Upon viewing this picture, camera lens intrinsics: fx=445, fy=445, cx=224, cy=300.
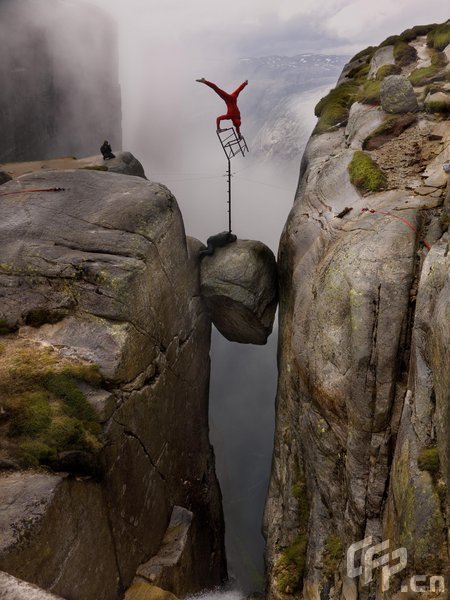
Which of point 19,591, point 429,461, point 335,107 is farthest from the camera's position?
point 335,107

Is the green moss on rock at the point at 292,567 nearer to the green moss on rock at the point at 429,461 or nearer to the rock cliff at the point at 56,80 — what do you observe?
the green moss on rock at the point at 429,461

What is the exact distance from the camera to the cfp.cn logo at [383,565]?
31.5 ft

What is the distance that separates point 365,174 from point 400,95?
22.5ft

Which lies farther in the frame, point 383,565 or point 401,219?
point 401,219

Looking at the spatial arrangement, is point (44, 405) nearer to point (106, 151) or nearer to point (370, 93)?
point (106, 151)

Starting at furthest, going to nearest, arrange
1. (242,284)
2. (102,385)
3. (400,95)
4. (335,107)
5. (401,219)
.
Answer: (335,107) → (400,95) → (242,284) → (401,219) → (102,385)

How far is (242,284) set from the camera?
2181 centimetres

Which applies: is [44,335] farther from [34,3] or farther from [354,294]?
[34,3]

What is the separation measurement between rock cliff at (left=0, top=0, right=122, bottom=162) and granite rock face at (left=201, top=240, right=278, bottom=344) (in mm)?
35373

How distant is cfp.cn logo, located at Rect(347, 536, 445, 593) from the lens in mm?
9609

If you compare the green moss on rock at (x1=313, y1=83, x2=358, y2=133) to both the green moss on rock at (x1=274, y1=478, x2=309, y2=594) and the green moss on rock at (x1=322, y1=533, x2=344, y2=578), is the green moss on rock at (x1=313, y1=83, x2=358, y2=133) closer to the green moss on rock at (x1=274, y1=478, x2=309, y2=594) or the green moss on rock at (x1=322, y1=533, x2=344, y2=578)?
the green moss on rock at (x1=274, y1=478, x2=309, y2=594)

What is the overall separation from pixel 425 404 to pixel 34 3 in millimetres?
61810

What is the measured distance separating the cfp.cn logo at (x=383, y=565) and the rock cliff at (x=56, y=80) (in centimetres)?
4828

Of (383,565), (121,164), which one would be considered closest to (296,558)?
(383,565)
